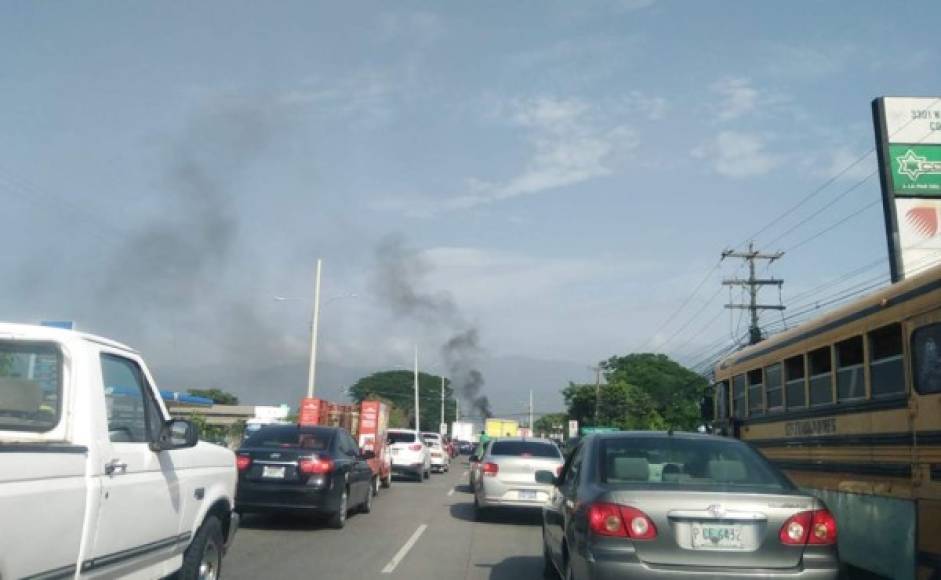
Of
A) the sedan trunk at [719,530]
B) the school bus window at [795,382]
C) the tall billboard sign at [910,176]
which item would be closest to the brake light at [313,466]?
the school bus window at [795,382]

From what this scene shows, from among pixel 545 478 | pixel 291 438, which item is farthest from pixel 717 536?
pixel 291 438

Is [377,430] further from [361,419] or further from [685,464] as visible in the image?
[685,464]

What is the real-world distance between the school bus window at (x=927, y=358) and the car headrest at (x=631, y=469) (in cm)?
221

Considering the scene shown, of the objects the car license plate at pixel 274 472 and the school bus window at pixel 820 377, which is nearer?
the school bus window at pixel 820 377

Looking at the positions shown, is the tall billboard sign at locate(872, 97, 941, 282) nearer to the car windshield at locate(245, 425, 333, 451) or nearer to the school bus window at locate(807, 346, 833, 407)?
the school bus window at locate(807, 346, 833, 407)

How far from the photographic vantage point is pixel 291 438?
13.9 m

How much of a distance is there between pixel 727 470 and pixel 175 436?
4.05 metres

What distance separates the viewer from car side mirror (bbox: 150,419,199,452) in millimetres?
6074

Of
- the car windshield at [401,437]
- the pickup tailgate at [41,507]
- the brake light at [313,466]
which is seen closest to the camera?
the pickup tailgate at [41,507]

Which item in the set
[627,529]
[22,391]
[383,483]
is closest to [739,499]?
[627,529]

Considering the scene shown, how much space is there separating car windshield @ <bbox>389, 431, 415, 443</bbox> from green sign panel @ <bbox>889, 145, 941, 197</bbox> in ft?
54.3

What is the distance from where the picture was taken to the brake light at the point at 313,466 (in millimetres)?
12875

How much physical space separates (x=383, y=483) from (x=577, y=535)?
18.0 meters

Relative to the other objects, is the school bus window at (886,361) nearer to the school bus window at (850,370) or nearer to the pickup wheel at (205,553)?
the school bus window at (850,370)
